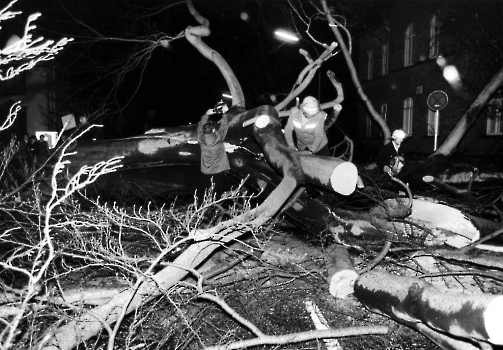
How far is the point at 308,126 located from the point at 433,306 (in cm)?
324

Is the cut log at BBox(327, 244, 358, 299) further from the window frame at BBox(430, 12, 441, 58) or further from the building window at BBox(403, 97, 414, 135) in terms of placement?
the building window at BBox(403, 97, 414, 135)

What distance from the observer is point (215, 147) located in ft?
18.7

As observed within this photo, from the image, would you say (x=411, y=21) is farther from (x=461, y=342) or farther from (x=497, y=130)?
(x=461, y=342)

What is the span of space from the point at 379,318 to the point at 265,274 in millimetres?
1280

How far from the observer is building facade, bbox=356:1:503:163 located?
1345 centimetres

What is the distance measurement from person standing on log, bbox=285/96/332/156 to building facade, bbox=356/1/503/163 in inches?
223

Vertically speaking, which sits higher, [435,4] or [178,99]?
[435,4]

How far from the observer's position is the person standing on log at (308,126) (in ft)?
17.8

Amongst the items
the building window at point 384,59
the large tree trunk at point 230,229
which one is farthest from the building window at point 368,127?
the large tree trunk at point 230,229

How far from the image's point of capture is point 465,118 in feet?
25.1

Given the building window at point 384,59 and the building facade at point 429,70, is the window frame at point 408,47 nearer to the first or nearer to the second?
the building facade at point 429,70

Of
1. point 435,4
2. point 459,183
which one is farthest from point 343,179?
point 435,4

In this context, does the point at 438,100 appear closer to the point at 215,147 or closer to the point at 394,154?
the point at 394,154

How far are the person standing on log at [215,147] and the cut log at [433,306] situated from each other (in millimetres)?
2637
